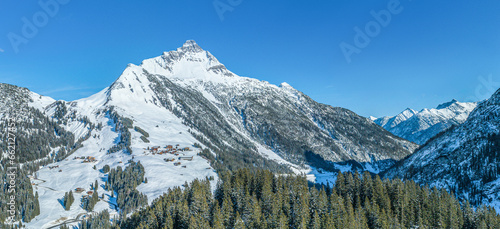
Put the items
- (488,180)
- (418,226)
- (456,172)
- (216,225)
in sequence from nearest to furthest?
(216,225) < (418,226) < (488,180) < (456,172)

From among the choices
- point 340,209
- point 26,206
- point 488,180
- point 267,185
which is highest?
point 488,180

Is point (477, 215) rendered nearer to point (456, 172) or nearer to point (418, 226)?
point (418, 226)

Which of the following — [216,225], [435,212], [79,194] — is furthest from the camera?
[79,194]

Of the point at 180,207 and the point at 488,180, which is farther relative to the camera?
the point at 488,180

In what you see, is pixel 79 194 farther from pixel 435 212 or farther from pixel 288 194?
pixel 435 212

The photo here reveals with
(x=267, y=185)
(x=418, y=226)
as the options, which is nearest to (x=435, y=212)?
(x=418, y=226)

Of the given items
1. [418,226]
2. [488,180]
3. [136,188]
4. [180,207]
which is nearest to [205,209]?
[180,207]

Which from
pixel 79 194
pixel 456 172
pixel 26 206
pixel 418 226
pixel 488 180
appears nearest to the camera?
pixel 418 226

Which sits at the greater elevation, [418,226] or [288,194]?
[288,194]

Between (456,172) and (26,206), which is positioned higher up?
(456,172)
